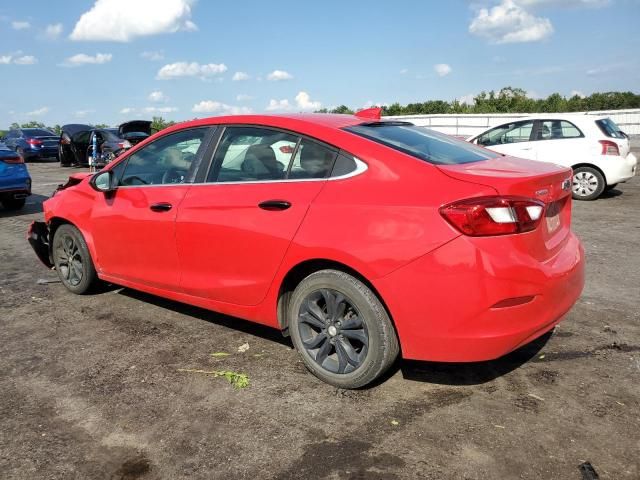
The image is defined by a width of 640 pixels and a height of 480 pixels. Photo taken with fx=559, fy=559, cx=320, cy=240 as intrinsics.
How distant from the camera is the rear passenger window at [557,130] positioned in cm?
1040

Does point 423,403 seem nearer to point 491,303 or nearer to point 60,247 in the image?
point 491,303

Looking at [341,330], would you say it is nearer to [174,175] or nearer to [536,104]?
[174,175]

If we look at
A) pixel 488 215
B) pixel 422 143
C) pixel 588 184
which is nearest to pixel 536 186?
pixel 488 215

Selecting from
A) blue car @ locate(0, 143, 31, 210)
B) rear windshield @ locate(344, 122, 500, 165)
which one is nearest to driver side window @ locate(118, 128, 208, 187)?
rear windshield @ locate(344, 122, 500, 165)

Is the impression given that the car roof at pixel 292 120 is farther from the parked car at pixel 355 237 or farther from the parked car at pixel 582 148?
the parked car at pixel 582 148

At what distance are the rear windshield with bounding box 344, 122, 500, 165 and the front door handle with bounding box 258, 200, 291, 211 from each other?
0.63 meters

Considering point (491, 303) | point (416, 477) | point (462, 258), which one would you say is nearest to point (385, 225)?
point (462, 258)

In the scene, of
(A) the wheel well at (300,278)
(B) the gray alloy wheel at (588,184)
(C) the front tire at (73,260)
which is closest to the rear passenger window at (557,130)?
(B) the gray alloy wheel at (588,184)

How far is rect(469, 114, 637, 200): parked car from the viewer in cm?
1012

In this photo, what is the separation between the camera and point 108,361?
3818 millimetres

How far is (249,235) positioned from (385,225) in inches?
37.8

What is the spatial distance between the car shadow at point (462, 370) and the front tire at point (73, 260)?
2980 millimetres

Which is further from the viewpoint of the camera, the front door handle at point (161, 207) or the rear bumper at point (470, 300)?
the front door handle at point (161, 207)

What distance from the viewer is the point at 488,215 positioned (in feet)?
9.14
